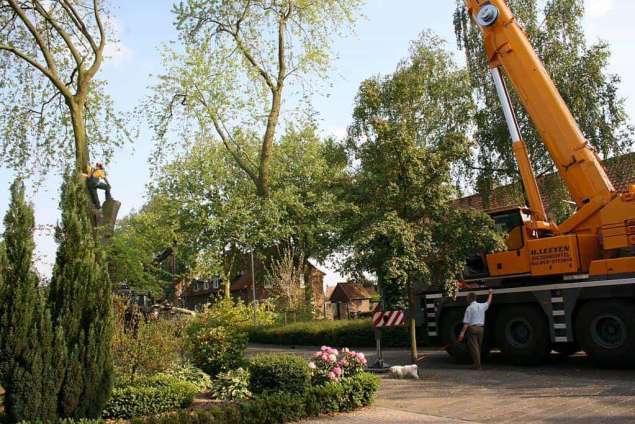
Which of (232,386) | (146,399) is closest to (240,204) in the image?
(232,386)

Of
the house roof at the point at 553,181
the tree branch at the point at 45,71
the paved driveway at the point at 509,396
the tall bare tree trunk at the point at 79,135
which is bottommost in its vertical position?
the paved driveway at the point at 509,396

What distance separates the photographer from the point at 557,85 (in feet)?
70.5

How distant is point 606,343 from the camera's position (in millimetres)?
12352

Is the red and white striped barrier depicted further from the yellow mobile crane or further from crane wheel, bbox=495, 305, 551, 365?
crane wheel, bbox=495, 305, 551, 365

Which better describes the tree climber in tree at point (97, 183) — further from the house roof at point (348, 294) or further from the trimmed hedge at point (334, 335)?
the house roof at point (348, 294)

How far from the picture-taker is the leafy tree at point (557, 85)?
69.1 feet

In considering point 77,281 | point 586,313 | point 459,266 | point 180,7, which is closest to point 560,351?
point 586,313

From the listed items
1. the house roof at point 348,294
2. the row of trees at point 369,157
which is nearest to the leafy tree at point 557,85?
A: the row of trees at point 369,157

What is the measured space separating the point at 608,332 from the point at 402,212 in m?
4.92

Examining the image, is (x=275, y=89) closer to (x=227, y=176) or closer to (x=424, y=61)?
(x=424, y=61)

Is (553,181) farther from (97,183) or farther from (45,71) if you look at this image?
(45,71)

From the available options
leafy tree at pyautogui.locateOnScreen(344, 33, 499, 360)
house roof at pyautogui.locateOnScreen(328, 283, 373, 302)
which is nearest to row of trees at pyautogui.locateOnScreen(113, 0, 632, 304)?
leafy tree at pyautogui.locateOnScreen(344, 33, 499, 360)

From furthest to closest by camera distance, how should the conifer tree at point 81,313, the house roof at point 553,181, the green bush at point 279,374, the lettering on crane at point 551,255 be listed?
the house roof at point 553,181 < the lettering on crane at point 551,255 < the green bush at point 279,374 < the conifer tree at point 81,313

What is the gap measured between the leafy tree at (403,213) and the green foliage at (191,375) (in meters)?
4.30
